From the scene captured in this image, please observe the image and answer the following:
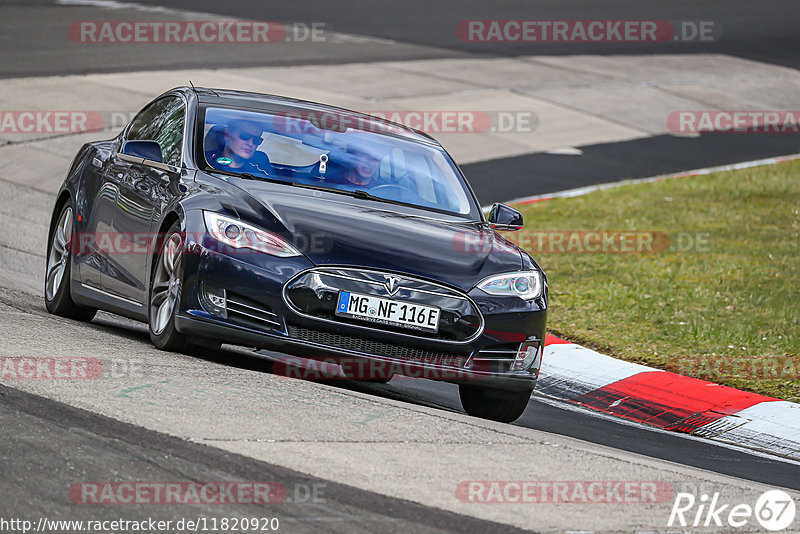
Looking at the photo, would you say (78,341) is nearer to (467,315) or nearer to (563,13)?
(467,315)

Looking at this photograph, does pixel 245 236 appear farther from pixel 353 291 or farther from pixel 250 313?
pixel 353 291

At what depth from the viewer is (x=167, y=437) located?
18.1ft

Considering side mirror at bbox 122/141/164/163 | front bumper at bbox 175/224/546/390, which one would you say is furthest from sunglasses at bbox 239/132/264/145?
front bumper at bbox 175/224/546/390

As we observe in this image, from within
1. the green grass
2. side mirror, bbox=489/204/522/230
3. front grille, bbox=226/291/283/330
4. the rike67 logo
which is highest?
side mirror, bbox=489/204/522/230

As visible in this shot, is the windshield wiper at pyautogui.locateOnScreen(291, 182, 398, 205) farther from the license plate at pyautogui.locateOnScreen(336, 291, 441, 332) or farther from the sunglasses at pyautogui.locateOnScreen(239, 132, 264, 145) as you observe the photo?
the license plate at pyautogui.locateOnScreen(336, 291, 441, 332)

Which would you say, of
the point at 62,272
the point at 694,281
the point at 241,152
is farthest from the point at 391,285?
the point at 694,281

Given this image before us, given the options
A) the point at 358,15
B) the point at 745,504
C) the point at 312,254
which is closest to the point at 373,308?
the point at 312,254

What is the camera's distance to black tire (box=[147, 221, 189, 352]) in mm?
7137

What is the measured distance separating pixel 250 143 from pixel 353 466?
3056 millimetres

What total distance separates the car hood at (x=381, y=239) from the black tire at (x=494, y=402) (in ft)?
2.36

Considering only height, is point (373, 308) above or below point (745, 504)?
above

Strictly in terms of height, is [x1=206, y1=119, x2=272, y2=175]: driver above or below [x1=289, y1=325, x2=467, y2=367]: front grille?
above

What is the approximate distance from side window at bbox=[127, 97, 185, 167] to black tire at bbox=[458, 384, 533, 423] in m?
2.14

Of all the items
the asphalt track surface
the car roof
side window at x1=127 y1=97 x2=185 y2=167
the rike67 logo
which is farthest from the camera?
the car roof
